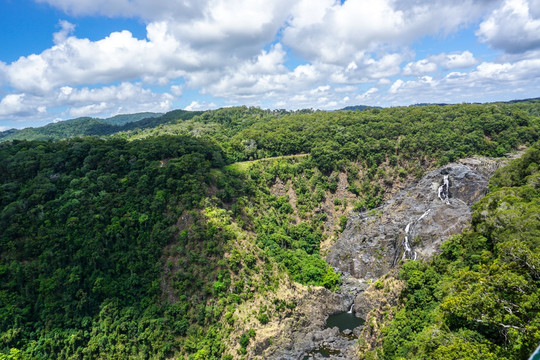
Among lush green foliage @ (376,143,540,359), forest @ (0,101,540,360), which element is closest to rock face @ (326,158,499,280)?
forest @ (0,101,540,360)

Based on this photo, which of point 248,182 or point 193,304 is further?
point 248,182

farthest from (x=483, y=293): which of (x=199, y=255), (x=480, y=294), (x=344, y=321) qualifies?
(x=199, y=255)

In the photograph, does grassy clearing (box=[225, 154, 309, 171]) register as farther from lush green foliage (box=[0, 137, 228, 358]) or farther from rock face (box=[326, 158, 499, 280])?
rock face (box=[326, 158, 499, 280])

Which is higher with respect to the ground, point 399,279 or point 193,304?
point 399,279

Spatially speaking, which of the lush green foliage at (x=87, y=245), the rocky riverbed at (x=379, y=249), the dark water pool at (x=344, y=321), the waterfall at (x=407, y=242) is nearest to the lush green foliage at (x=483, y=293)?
the rocky riverbed at (x=379, y=249)

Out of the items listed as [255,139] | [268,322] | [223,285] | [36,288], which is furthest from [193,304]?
[255,139]

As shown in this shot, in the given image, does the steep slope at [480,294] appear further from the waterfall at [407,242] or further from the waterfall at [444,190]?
the waterfall at [444,190]

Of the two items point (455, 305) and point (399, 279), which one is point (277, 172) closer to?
point (399, 279)
